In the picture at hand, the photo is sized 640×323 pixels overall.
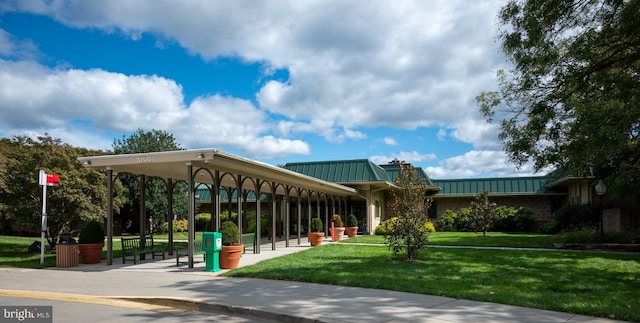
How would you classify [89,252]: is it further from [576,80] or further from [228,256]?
[576,80]


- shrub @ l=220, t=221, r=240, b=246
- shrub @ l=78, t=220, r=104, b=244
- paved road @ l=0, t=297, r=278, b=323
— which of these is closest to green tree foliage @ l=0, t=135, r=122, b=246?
shrub @ l=78, t=220, r=104, b=244

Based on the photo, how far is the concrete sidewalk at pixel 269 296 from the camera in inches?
281

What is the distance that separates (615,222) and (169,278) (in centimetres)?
2051

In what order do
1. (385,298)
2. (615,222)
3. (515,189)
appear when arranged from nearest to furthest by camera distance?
(385,298) < (615,222) < (515,189)

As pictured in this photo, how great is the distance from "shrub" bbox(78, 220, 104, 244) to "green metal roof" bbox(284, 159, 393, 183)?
1650cm

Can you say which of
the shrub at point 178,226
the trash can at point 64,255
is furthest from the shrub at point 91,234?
the shrub at point 178,226

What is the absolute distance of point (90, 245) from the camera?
14328 millimetres

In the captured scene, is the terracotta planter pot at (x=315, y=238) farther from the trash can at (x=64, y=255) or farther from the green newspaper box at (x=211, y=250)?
the trash can at (x=64, y=255)

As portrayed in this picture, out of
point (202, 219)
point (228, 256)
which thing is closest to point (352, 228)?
point (228, 256)

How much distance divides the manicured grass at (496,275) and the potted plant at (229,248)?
1.74 feet

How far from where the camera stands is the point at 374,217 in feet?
98.1

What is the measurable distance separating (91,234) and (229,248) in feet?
16.0

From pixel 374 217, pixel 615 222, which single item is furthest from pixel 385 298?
pixel 374 217

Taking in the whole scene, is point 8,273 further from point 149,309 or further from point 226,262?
point 149,309
